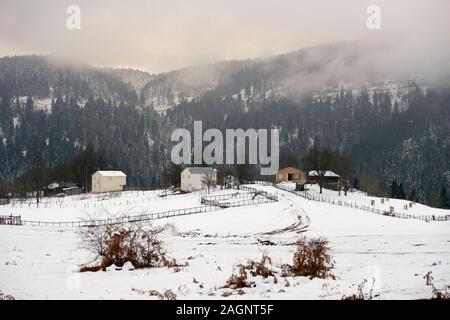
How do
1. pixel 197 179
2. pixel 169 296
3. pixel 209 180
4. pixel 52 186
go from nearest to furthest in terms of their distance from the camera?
1. pixel 169 296
2. pixel 209 180
3. pixel 197 179
4. pixel 52 186

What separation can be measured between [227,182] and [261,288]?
281ft

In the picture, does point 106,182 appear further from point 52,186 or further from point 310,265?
point 310,265

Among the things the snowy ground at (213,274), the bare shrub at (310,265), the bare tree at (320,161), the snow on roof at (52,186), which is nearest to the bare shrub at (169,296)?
the snowy ground at (213,274)

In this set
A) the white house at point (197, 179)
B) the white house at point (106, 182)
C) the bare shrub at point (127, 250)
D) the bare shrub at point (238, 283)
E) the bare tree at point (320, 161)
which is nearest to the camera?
the bare shrub at point (238, 283)

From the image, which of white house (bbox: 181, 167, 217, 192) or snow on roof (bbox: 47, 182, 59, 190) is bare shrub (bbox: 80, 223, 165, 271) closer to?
white house (bbox: 181, 167, 217, 192)

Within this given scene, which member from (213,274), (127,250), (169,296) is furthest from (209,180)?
(169,296)

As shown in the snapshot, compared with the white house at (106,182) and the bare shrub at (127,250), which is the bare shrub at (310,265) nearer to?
the bare shrub at (127,250)

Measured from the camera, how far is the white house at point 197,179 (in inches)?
3588

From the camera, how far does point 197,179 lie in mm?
91812

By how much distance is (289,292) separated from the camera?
1152 cm

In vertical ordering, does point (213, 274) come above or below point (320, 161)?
below
